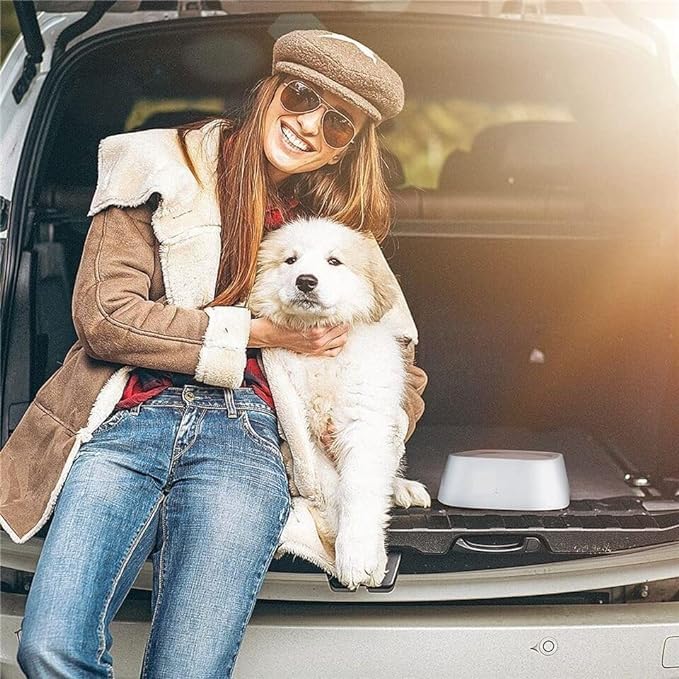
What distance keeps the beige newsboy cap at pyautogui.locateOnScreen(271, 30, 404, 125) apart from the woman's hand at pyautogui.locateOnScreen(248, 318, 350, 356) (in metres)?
0.49

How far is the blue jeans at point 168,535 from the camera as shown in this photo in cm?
191

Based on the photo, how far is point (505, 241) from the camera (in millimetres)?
2975

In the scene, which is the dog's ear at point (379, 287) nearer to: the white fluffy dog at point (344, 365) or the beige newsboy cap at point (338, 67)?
the white fluffy dog at point (344, 365)

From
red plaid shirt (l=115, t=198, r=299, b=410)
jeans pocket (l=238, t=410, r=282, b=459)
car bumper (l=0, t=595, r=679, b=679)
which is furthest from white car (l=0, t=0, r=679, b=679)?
red plaid shirt (l=115, t=198, r=299, b=410)

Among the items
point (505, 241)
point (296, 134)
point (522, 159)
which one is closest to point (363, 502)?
point (296, 134)

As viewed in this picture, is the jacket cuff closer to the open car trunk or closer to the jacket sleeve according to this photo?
the jacket sleeve

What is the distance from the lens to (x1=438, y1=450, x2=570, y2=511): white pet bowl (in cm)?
235

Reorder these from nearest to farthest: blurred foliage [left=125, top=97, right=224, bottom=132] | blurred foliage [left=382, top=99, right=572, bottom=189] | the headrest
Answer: blurred foliage [left=125, top=97, right=224, bottom=132] < the headrest < blurred foliage [left=382, top=99, right=572, bottom=189]

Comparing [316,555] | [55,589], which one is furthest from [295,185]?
[55,589]

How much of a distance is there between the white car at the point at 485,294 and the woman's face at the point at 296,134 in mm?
606

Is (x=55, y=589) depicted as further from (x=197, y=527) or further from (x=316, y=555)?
(x=316, y=555)

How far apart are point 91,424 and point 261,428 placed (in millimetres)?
353

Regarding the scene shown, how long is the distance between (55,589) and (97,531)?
0.13 metres

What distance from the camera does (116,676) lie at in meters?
2.16
